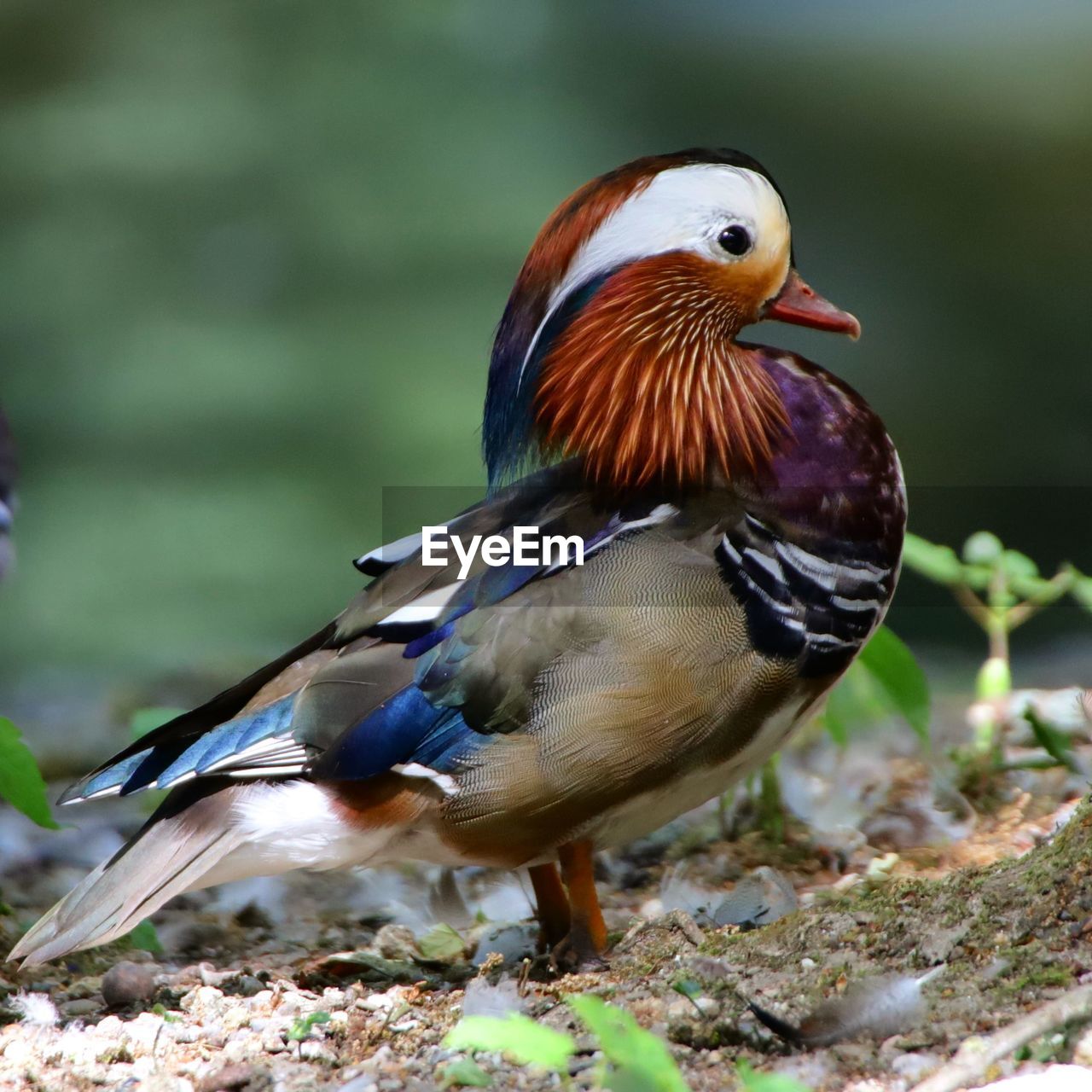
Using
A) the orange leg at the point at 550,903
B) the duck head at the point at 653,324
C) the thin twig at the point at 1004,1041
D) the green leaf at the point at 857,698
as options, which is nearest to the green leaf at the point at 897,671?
Answer: the green leaf at the point at 857,698

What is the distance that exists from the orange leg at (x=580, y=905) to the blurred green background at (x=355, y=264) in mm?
1471

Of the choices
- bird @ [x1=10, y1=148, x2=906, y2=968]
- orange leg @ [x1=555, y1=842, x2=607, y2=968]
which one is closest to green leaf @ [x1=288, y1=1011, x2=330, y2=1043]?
bird @ [x1=10, y1=148, x2=906, y2=968]

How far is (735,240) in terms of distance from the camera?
2.06 m

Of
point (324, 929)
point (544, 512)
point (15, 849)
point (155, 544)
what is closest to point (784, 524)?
point (544, 512)

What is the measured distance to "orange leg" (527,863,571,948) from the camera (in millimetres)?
2104

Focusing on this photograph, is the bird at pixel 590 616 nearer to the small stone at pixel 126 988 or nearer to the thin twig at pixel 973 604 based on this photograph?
the small stone at pixel 126 988

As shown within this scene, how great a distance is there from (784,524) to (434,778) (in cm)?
59

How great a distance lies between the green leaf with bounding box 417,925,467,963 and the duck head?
0.72m

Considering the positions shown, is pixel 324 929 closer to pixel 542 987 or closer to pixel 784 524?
pixel 542 987

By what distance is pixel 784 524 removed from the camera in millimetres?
1963

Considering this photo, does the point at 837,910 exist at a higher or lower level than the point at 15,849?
higher

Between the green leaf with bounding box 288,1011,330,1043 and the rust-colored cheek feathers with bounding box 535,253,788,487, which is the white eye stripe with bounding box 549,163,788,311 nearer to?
the rust-colored cheek feathers with bounding box 535,253,788,487

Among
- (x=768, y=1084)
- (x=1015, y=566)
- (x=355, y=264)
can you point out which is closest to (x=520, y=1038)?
(x=768, y=1084)

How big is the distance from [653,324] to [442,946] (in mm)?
1014
